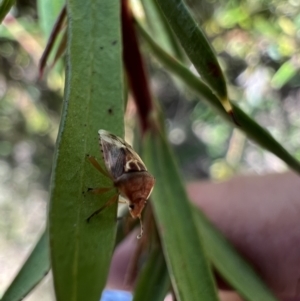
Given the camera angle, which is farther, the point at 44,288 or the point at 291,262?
the point at 44,288

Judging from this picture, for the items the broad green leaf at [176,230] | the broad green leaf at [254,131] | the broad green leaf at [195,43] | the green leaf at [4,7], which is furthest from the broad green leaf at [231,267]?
the green leaf at [4,7]

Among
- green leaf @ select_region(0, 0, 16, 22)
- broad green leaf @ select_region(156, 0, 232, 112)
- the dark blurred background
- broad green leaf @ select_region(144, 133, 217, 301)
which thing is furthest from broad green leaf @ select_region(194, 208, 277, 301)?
the dark blurred background

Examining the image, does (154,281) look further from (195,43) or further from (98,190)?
(195,43)

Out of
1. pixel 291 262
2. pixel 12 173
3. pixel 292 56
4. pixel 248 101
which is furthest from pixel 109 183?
pixel 12 173

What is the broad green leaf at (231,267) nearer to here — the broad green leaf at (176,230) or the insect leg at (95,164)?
the broad green leaf at (176,230)

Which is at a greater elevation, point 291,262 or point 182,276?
point 291,262

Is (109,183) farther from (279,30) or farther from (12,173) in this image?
(12,173)
